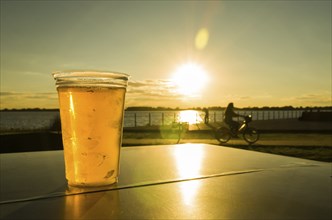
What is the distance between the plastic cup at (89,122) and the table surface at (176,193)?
5 cm

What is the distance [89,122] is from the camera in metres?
0.84

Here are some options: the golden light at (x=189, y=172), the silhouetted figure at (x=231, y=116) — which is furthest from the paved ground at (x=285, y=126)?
the golden light at (x=189, y=172)

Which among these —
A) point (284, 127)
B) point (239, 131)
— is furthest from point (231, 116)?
point (284, 127)

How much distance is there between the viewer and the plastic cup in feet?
2.75

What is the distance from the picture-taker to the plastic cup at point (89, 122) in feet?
2.75

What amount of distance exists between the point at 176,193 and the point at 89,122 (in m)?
0.29

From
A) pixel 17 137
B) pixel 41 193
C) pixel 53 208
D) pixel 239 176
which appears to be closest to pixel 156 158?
pixel 239 176

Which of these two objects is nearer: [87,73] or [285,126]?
[87,73]

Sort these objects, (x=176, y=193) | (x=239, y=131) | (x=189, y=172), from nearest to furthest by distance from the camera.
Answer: (x=176, y=193) < (x=189, y=172) < (x=239, y=131)

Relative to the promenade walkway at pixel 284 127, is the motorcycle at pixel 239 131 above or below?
above

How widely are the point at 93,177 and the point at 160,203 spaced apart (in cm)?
23

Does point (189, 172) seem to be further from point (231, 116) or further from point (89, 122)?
point (231, 116)

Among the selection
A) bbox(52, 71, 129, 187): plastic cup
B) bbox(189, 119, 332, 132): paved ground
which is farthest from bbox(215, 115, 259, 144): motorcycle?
bbox(52, 71, 129, 187): plastic cup

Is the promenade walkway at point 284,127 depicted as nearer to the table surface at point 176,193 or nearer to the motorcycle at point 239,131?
the motorcycle at point 239,131
